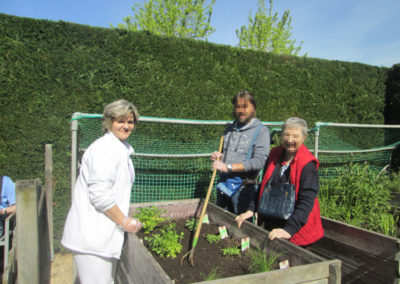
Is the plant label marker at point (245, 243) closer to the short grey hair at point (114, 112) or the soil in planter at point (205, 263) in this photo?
the soil in planter at point (205, 263)

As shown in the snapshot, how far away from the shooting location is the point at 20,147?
3.57 metres

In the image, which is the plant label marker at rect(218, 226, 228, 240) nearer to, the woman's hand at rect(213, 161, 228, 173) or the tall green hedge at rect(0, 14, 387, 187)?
the woman's hand at rect(213, 161, 228, 173)

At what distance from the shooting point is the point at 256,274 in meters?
1.29

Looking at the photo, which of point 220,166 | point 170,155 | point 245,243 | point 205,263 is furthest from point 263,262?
point 170,155

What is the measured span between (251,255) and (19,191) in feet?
4.74

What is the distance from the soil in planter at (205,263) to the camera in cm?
170

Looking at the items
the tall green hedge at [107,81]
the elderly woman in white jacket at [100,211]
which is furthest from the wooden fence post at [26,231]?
the tall green hedge at [107,81]

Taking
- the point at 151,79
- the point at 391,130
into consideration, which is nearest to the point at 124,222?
the point at 151,79

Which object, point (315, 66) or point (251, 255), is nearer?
point (251, 255)

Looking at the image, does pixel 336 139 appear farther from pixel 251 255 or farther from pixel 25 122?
pixel 25 122

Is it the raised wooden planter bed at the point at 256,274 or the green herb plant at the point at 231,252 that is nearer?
the raised wooden planter bed at the point at 256,274

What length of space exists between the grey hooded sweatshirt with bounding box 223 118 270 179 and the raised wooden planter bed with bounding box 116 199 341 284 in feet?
1.49

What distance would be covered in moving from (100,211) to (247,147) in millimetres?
1267

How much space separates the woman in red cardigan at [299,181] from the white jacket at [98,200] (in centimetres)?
100
